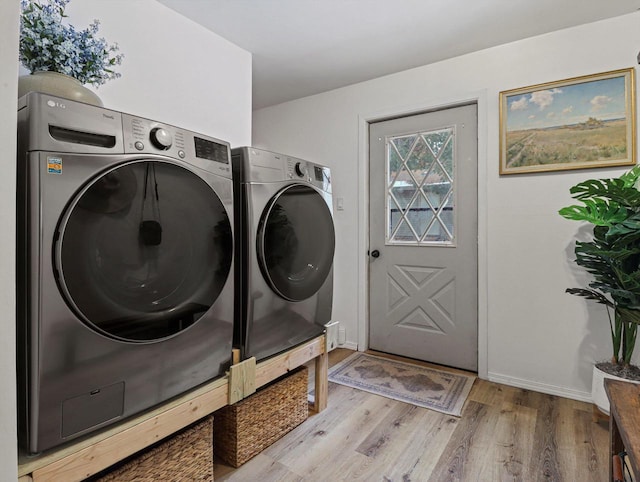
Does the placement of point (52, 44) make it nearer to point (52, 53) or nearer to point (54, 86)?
point (52, 53)

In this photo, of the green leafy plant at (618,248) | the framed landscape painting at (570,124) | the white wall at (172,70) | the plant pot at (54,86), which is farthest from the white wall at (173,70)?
the green leafy plant at (618,248)

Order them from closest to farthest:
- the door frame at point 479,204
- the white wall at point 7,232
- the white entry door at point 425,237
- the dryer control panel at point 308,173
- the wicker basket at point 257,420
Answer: the white wall at point 7,232 < the wicker basket at point 257,420 < the dryer control panel at point 308,173 < the door frame at point 479,204 < the white entry door at point 425,237

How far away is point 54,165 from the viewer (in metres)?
0.84

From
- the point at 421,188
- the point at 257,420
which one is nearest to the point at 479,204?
the point at 421,188

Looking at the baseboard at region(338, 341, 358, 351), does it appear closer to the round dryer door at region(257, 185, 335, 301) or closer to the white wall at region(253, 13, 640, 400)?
the white wall at region(253, 13, 640, 400)

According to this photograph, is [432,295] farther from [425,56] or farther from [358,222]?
[425,56]

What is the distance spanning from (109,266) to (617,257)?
2.23 meters

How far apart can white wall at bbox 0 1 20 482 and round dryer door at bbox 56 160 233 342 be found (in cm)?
29

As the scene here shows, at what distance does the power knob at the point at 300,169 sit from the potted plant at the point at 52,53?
0.84 metres

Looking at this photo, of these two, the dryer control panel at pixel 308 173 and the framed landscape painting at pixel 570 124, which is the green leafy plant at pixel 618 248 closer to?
the framed landscape painting at pixel 570 124

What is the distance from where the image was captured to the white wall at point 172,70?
1741 mm

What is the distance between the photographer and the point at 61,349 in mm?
851

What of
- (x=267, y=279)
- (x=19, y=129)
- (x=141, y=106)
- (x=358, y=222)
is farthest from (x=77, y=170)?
(x=358, y=222)

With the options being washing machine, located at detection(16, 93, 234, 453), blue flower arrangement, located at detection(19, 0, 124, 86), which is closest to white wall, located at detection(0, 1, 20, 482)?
washing machine, located at detection(16, 93, 234, 453)
